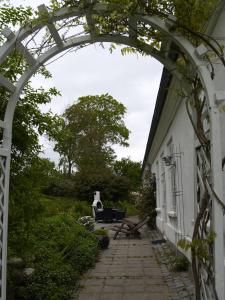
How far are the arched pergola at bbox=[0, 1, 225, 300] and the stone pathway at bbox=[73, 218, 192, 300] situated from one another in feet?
8.12

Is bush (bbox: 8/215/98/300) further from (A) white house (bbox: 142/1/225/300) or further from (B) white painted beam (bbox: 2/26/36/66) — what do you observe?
(B) white painted beam (bbox: 2/26/36/66)

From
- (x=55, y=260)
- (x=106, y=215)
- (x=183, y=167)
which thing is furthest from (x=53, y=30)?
(x=106, y=215)

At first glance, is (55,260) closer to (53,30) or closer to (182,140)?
(182,140)

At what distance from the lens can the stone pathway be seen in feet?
20.7

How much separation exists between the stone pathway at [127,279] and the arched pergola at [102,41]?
247 cm

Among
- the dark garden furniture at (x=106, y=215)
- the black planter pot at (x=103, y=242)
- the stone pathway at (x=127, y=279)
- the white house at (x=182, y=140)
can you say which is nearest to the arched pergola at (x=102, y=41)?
the white house at (x=182, y=140)

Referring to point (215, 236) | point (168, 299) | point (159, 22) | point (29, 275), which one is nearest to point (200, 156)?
point (215, 236)

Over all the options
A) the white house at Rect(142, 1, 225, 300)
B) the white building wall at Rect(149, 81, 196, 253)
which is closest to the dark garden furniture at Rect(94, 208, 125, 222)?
the white house at Rect(142, 1, 225, 300)

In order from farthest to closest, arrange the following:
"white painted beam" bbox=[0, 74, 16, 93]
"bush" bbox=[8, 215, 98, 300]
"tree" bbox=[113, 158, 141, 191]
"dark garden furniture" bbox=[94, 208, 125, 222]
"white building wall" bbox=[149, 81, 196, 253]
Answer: "tree" bbox=[113, 158, 141, 191] < "dark garden furniture" bbox=[94, 208, 125, 222] < "white building wall" bbox=[149, 81, 196, 253] < "bush" bbox=[8, 215, 98, 300] < "white painted beam" bbox=[0, 74, 16, 93]

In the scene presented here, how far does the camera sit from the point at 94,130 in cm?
4191

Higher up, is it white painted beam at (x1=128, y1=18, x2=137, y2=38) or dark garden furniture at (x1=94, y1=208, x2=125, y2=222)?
white painted beam at (x1=128, y1=18, x2=137, y2=38)

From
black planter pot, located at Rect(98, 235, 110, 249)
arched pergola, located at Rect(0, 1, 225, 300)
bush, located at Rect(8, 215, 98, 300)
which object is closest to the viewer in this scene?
arched pergola, located at Rect(0, 1, 225, 300)

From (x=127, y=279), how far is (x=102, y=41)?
4468mm

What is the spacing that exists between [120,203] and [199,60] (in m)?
27.4
